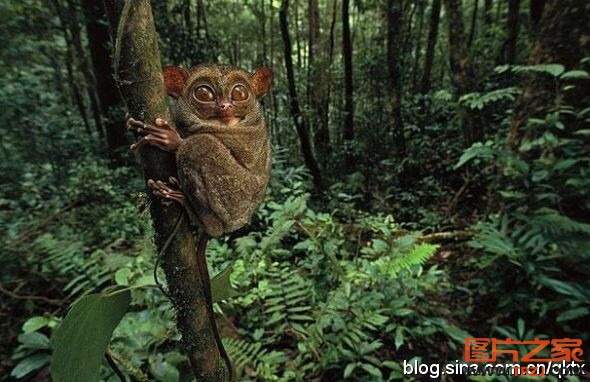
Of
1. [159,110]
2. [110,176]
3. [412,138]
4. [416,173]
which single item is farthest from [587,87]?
Answer: [110,176]

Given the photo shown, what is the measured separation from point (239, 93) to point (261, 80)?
15 cm

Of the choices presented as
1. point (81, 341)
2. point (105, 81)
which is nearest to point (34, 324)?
point (81, 341)

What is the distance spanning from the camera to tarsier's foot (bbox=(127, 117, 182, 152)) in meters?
1.05

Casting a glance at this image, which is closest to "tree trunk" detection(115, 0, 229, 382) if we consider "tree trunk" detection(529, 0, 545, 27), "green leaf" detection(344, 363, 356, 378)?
"green leaf" detection(344, 363, 356, 378)

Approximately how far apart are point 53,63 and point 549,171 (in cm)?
1111

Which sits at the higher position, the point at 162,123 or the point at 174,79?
the point at 174,79

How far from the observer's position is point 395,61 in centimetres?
791

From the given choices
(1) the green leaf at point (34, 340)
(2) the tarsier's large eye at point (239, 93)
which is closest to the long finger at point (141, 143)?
(2) the tarsier's large eye at point (239, 93)

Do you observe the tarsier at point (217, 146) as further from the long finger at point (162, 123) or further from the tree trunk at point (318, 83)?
the tree trunk at point (318, 83)

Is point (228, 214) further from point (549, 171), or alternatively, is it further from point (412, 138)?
point (412, 138)

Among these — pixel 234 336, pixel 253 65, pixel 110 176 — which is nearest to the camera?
pixel 234 336

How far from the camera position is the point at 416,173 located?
833cm

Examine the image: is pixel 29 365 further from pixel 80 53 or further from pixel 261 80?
pixel 80 53

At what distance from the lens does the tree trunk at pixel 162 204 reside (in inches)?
39.1
